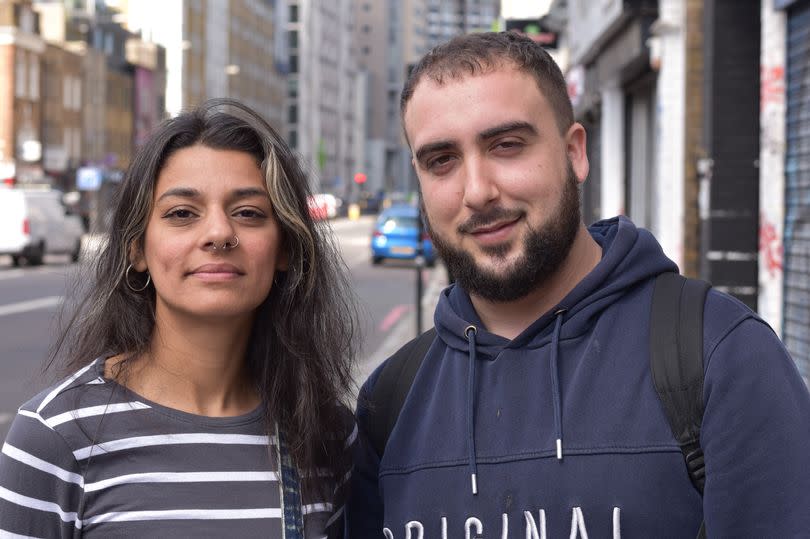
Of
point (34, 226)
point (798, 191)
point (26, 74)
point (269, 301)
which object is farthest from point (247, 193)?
point (26, 74)

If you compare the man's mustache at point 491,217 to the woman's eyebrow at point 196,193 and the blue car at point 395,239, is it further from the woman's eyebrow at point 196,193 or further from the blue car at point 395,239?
the blue car at point 395,239

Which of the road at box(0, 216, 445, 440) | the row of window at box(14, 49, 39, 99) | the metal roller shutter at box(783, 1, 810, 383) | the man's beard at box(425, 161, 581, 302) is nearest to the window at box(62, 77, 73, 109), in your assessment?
the row of window at box(14, 49, 39, 99)

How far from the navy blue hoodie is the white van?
102ft

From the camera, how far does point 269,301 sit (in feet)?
11.3

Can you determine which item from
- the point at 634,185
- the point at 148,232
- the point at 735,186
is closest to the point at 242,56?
the point at 634,185

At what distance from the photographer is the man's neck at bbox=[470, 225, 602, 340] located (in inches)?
115

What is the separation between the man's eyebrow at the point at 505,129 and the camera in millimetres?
2848

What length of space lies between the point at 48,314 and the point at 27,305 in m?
1.69

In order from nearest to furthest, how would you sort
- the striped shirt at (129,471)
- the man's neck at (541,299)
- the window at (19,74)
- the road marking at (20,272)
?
the striped shirt at (129,471) < the man's neck at (541,299) < the road marking at (20,272) < the window at (19,74)

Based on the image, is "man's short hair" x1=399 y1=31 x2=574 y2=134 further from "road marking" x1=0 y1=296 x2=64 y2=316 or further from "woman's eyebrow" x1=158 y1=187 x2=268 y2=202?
"road marking" x1=0 y1=296 x2=64 y2=316

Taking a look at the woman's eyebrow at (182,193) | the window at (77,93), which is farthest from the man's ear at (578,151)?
the window at (77,93)

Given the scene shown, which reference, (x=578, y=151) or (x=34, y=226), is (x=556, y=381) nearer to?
(x=578, y=151)

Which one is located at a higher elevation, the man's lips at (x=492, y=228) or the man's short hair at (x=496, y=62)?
the man's short hair at (x=496, y=62)

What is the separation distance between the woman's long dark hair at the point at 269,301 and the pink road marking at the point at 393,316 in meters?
15.5
